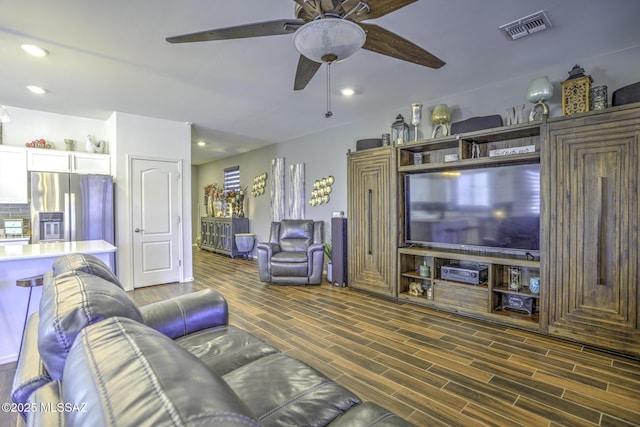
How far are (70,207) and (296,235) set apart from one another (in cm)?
312

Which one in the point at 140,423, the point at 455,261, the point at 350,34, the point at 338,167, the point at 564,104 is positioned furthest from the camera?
the point at 338,167

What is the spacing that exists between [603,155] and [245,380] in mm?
3190

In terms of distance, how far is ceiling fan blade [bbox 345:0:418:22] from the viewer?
1570 millimetres

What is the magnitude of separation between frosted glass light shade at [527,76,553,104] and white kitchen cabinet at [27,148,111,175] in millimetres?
5345

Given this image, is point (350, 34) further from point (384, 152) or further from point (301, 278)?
point (301, 278)

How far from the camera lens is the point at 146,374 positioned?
548 millimetres

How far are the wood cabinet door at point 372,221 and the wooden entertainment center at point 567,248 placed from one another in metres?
0.29

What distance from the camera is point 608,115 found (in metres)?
2.57

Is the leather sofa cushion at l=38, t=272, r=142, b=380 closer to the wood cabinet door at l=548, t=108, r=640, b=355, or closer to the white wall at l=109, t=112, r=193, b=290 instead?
the wood cabinet door at l=548, t=108, r=640, b=355

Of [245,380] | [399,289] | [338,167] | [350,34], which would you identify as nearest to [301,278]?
[399,289]

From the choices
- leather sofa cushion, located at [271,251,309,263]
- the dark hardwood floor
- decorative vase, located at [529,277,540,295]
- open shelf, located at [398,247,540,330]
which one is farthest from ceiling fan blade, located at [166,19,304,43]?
leather sofa cushion, located at [271,251,309,263]

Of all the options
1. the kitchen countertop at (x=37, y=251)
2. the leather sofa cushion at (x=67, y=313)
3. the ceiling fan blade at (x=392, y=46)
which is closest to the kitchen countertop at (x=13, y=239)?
the kitchen countertop at (x=37, y=251)

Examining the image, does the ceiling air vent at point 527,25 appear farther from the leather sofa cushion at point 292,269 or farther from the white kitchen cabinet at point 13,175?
the white kitchen cabinet at point 13,175

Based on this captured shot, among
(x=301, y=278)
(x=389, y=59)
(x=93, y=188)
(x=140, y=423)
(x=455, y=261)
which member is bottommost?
(x=301, y=278)
